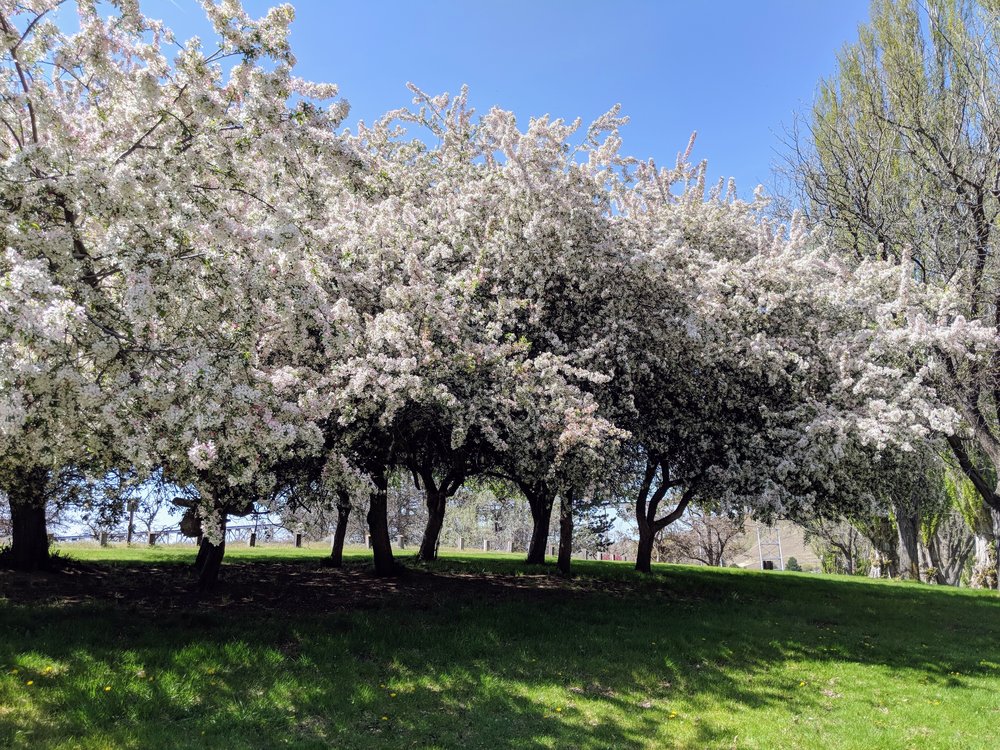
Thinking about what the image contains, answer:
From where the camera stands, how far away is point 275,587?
1528 cm

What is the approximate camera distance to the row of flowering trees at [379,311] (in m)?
7.30

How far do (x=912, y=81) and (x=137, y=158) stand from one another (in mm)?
19735

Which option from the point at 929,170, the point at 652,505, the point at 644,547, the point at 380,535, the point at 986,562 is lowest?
the point at 986,562

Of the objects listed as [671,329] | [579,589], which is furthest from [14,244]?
[579,589]

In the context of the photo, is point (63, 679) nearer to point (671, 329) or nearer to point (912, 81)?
point (671, 329)

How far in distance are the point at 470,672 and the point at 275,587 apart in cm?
727

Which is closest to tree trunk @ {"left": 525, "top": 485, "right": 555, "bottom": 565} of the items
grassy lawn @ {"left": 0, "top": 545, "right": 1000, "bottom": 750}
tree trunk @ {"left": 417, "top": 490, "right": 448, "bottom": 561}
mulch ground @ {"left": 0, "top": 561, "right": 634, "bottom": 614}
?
tree trunk @ {"left": 417, "top": 490, "right": 448, "bottom": 561}

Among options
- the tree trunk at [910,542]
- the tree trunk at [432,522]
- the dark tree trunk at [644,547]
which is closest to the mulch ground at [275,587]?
the tree trunk at [432,522]

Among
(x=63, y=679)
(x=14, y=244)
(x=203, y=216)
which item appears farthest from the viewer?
(x=63, y=679)

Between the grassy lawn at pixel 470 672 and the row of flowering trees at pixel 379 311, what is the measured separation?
213cm

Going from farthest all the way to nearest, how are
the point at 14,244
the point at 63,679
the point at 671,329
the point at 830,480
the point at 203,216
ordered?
the point at 830,480 → the point at 671,329 → the point at 63,679 → the point at 203,216 → the point at 14,244

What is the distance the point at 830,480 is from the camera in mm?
14953

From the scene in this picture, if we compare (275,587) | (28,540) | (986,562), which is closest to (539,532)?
(275,587)

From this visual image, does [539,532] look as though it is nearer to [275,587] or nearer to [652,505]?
[652,505]
